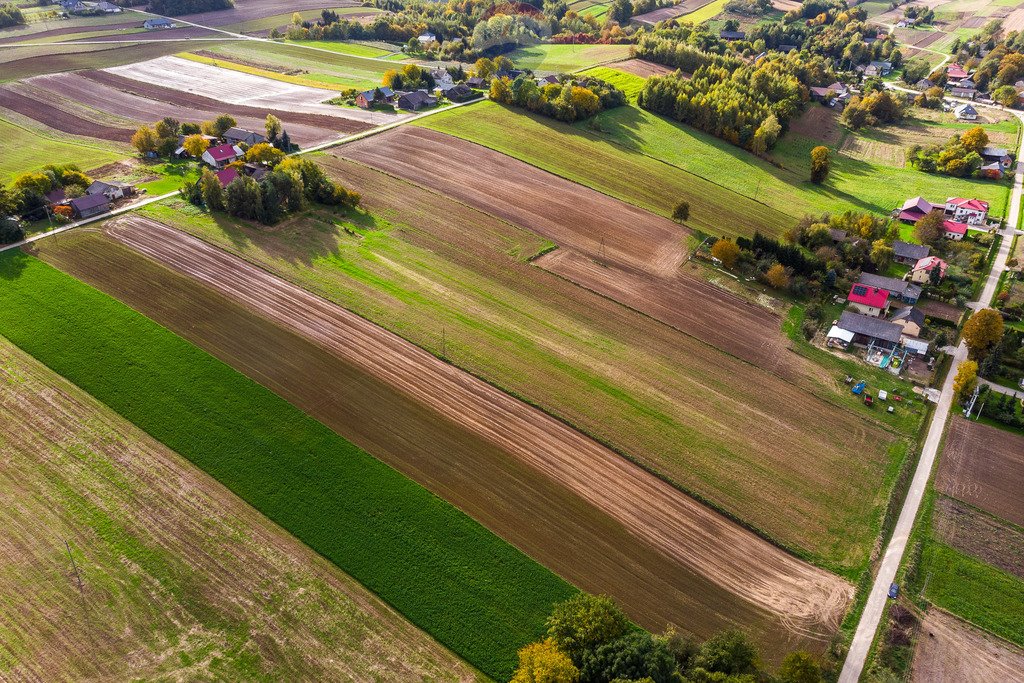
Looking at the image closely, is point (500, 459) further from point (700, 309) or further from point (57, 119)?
point (57, 119)

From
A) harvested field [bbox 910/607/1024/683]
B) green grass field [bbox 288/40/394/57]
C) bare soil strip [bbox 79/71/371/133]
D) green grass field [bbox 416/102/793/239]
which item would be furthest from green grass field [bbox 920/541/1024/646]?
green grass field [bbox 288/40/394/57]

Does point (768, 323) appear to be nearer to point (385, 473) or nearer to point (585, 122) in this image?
point (385, 473)

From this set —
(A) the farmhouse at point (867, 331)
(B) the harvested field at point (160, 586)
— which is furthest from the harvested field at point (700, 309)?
(B) the harvested field at point (160, 586)

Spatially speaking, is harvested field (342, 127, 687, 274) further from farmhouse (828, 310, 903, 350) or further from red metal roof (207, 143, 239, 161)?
farmhouse (828, 310, 903, 350)

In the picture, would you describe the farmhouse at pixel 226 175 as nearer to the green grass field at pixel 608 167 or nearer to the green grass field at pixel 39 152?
the green grass field at pixel 39 152

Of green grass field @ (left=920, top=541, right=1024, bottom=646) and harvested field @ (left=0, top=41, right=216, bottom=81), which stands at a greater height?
harvested field @ (left=0, top=41, right=216, bottom=81)


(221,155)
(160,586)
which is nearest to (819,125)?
(221,155)

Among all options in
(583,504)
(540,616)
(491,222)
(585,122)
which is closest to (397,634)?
(540,616)
